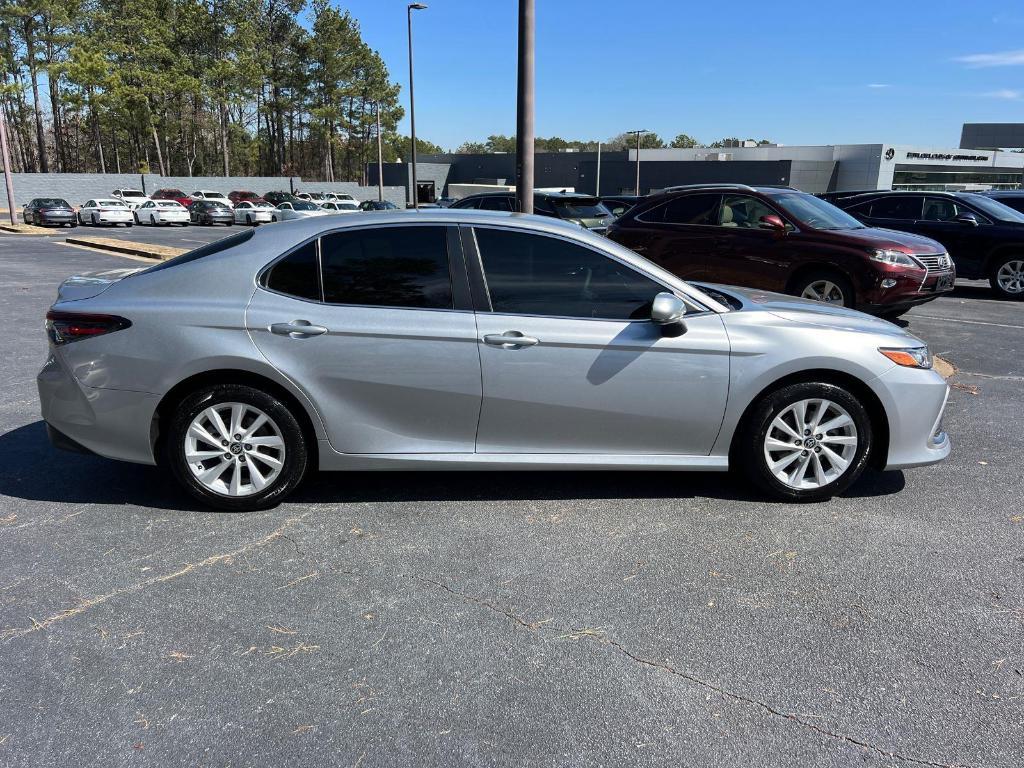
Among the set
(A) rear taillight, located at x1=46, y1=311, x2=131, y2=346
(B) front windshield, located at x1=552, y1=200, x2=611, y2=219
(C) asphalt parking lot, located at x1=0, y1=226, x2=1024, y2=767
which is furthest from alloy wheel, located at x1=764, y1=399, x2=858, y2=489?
(B) front windshield, located at x1=552, y1=200, x2=611, y2=219

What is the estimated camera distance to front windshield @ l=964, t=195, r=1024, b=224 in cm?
Answer: 1283

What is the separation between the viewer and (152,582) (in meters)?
3.44

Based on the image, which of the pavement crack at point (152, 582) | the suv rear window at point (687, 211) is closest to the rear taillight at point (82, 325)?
the pavement crack at point (152, 582)

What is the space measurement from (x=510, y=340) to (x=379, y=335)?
0.69m

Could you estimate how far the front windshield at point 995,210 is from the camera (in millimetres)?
12828

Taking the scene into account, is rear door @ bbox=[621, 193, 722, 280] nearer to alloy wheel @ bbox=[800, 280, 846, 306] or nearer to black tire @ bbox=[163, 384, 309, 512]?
alloy wheel @ bbox=[800, 280, 846, 306]

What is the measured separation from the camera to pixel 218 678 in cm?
279

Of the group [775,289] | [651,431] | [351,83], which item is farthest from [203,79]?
[651,431]

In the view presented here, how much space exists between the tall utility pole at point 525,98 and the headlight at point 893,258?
161 inches

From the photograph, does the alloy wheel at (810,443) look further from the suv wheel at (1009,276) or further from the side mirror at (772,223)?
the suv wheel at (1009,276)

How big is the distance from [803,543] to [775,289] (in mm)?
6090

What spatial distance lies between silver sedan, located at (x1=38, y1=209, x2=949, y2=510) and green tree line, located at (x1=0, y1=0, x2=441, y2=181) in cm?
5279

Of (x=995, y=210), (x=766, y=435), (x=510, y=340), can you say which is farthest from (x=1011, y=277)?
(x=510, y=340)

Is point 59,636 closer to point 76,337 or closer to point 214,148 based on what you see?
point 76,337
